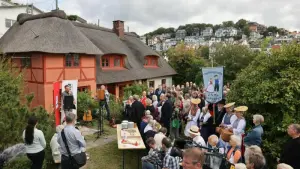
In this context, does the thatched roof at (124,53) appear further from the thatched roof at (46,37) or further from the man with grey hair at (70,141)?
the man with grey hair at (70,141)

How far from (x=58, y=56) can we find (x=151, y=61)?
12.4 meters

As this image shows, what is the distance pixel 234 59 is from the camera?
976 inches

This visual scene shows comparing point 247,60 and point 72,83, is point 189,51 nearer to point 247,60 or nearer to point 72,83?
point 247,60

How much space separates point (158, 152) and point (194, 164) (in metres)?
2.72

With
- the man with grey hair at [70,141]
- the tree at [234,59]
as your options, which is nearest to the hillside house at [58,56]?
the man with grey hair at [70,141]

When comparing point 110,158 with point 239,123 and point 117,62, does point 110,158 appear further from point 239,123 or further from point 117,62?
point 117,62

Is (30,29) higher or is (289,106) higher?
(30,29)

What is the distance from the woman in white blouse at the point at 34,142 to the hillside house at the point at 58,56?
8114 millimetres

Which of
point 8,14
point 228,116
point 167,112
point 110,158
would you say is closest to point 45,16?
point 8,14

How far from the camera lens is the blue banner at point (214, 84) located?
8.01 meters

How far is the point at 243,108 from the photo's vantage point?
6609mm

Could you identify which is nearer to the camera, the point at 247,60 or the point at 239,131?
the point at 239,131

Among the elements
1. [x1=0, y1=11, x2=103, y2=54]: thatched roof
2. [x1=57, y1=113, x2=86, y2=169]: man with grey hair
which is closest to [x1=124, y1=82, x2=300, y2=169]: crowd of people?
[x1=57, y1=113, x2=86, y2=169]: man with grey hair

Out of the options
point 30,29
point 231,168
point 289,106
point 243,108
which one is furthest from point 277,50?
point 30,29
